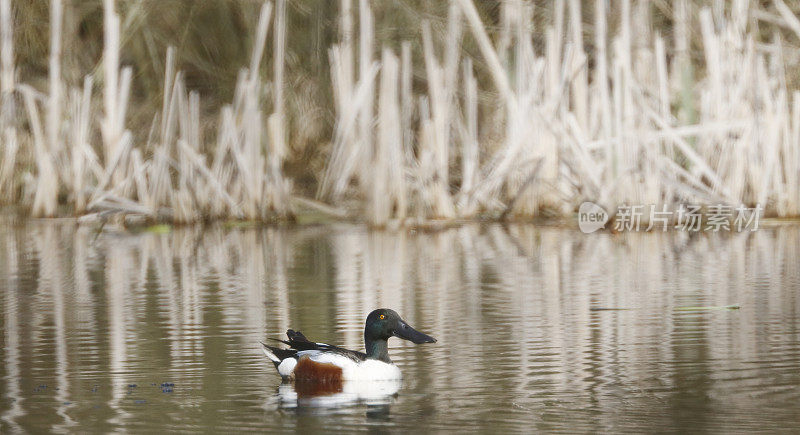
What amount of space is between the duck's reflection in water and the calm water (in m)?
0.04

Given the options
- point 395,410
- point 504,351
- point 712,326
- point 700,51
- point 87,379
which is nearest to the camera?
point 395,410

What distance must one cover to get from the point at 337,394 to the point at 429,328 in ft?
6.83

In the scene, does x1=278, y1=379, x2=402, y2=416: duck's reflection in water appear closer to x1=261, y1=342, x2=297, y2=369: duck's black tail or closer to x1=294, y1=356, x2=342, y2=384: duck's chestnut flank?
x1=294, y1=356, x2=342, y2=384: duck's chestnut flank

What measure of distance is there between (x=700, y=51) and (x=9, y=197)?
354 inches

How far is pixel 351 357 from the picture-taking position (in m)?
6.87

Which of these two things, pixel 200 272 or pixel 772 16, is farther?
pixel 772 16

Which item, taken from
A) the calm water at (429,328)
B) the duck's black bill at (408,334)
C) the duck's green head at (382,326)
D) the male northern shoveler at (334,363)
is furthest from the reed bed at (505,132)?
the male northern shoveler at (334,363)

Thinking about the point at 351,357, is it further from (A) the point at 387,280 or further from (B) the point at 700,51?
(B) the point at 700,51

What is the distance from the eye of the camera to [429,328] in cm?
873

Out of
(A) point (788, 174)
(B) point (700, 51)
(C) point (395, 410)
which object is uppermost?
(B) point (700, 51)

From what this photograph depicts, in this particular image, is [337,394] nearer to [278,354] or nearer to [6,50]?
[278,354]

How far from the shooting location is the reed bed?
50.7 feet

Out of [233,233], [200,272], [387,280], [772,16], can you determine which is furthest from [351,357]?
[772,16]

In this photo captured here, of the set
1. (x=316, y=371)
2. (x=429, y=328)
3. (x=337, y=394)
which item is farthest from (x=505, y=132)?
(x=337, y=394)
